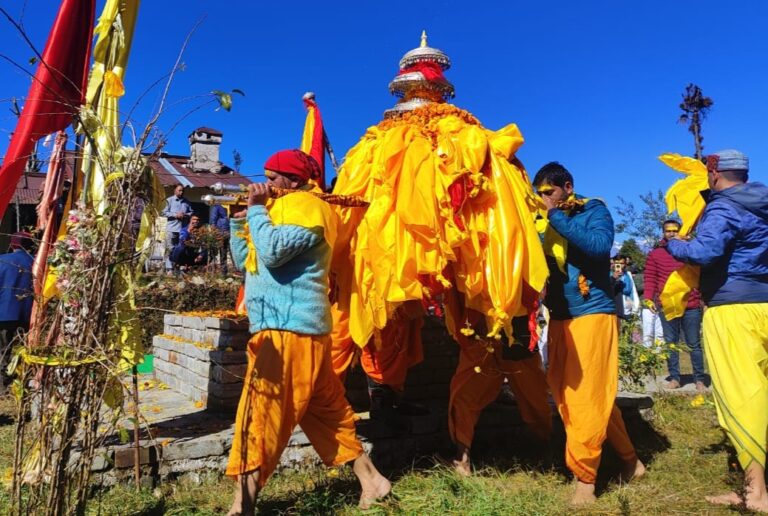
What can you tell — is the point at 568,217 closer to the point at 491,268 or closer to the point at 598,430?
the point at 491,268

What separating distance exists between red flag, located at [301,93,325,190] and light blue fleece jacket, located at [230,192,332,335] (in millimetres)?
Answer: 3091

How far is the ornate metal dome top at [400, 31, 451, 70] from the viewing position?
448cm

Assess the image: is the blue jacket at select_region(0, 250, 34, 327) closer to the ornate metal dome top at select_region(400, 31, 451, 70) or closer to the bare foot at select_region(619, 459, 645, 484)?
the ornate metal dome top at select_region(400, 31, 451, 70)

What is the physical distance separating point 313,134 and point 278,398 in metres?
3.87

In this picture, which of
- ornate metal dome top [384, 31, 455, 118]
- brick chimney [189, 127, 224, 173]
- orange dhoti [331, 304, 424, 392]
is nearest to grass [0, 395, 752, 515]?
orange dhoti [331, 304, 424, 392]

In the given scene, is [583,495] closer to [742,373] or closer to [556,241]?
[742,373]

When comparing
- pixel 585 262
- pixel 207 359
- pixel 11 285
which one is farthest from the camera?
pixel 11 285

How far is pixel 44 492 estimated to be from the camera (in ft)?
8.09

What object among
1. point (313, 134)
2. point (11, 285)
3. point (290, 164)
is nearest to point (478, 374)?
point (290, 164)

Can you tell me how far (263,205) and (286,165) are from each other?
327mm

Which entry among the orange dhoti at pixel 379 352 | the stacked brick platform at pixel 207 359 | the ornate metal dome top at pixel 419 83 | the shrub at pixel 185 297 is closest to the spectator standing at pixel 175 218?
the shrub at pixel 185 297

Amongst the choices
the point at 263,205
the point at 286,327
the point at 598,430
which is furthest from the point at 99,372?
the point at 598,430

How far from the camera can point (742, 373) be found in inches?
131

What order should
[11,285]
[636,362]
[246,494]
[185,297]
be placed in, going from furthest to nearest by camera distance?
[185,297] < [636,362] < [11,285] < [246,494]
